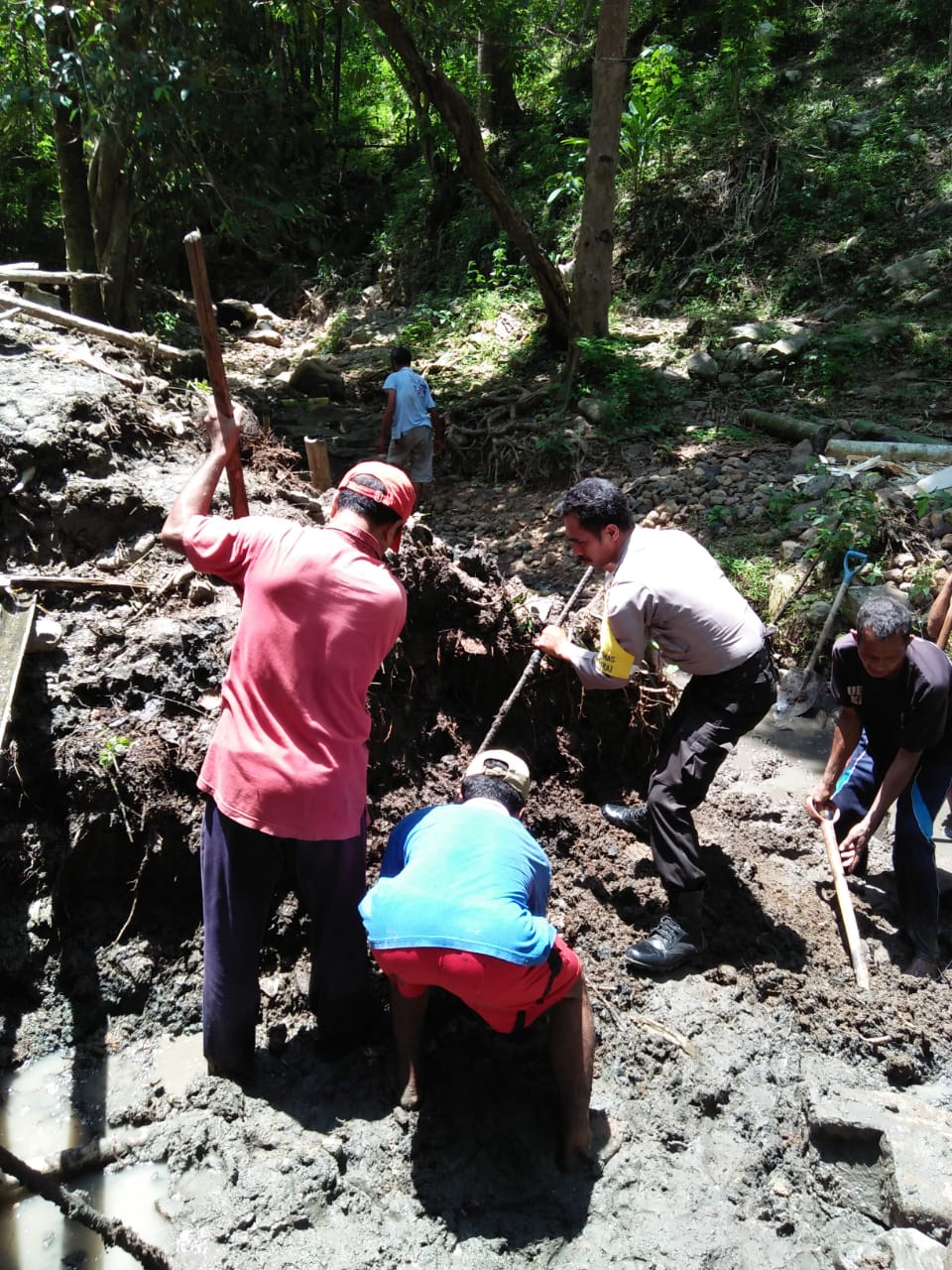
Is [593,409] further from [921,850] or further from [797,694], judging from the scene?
[921,850]

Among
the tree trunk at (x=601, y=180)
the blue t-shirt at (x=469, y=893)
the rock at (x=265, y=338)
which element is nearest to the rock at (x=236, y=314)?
the rock at (x=265, y=338)

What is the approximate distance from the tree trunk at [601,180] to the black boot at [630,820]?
26.6 feet

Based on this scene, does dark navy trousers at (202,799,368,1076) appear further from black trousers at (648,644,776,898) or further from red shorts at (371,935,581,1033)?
black trousers at (648,644,776,898)

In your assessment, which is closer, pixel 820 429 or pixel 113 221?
pixel 820 429

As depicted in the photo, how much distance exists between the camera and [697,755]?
11.8ft

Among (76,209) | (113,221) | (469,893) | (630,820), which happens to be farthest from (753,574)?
(76,209)

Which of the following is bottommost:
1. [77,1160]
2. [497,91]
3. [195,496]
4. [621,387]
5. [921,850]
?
[77,1160]

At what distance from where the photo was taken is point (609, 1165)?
114 inches

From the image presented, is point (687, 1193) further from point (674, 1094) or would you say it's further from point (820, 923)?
point (820, 923)

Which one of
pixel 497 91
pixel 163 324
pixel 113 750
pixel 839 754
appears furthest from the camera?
pixel 497 91

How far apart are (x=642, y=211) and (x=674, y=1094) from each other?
532 inches

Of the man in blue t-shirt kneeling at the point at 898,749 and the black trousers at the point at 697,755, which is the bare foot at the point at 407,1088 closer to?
the black trousers at the point at 697,755

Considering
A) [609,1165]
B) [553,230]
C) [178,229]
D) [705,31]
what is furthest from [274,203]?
[705,31]

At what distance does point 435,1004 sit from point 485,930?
112cm
